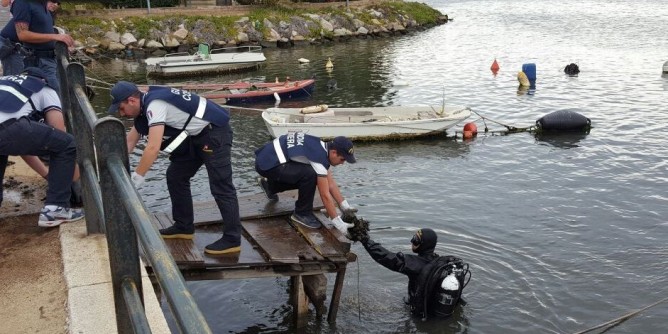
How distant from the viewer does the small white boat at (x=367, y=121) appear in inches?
736

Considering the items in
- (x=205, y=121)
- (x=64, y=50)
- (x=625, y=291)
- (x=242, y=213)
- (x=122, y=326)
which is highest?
(x=64, y=50)

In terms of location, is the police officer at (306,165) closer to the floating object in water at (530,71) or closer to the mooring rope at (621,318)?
the mooring rope at (621,318)

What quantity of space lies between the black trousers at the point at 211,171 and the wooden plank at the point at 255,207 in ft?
3.07

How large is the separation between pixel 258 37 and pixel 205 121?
117ft

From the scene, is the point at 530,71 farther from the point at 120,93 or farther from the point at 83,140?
the point at 83,140

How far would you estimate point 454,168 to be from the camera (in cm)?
1720

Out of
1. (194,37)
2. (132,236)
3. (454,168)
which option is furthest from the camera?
(194,37)

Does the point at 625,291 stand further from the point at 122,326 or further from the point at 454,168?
the point at 122,326

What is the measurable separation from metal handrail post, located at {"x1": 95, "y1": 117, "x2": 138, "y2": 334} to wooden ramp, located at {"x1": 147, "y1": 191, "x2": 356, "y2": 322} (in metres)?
3.74

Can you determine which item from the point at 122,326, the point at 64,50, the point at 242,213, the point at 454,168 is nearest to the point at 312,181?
the point at 242,213

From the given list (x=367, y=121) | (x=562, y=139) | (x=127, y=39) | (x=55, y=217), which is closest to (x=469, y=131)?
(x=562, y=139)

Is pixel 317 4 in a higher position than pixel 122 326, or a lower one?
higher

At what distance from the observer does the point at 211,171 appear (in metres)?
6.52

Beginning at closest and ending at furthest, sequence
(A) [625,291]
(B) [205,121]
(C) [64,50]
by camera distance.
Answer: (C) [64,50] → (B) [205,121] → (A) [625,291]
